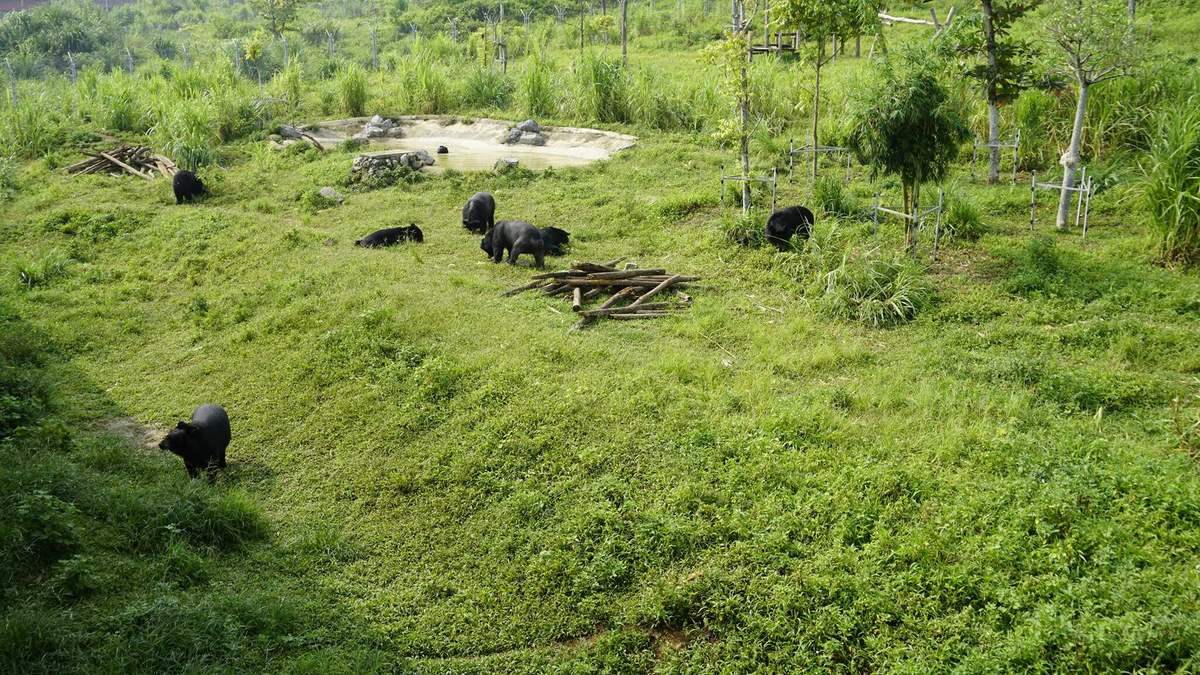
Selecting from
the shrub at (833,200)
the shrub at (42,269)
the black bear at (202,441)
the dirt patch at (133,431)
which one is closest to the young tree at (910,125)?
the shrub at (833,200)

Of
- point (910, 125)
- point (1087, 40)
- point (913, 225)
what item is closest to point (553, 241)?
point (913, 225)

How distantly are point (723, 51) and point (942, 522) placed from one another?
8616 millimetres

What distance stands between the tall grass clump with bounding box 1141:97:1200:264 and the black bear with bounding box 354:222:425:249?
10.1 metres

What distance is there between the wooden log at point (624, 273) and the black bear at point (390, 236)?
3.78m

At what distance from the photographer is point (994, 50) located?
13.4 metres

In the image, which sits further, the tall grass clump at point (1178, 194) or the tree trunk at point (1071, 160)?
the tree trunk at point (1071, 160)

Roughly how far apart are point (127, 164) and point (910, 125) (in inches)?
642

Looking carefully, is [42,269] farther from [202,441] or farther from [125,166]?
[202,441]

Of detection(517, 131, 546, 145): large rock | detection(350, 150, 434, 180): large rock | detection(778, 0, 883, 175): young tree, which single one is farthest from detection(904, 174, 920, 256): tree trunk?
detection(517, 131, 546, 145): large rock

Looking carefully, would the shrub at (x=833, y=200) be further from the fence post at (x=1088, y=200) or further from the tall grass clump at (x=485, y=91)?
the tall grass clump at (x=485, y=91)

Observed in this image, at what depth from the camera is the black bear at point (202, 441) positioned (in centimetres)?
734

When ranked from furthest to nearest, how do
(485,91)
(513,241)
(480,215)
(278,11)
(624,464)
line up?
(278,11) → (485,91) → (480,215) → (513,241) → (624,464)

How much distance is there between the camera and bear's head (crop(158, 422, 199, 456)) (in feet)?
24.0

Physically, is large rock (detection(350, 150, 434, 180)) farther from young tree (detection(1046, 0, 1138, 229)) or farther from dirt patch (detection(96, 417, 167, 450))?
young tree (detection(1046, 0, 1138, 229))
